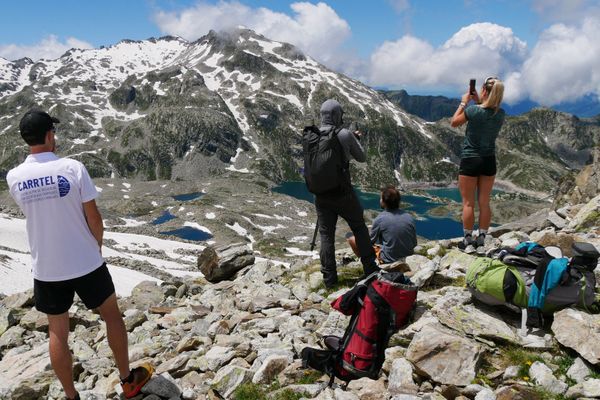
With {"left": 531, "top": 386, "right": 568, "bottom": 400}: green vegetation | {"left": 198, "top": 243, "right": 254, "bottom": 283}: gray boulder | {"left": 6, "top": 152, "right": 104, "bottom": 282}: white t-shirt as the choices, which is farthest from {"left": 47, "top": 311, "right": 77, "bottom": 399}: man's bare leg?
{"left": 198, "top": 243, "right": 254, "bottom": 283}: gray boulder

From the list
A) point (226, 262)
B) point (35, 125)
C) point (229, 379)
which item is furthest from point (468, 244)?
point (35, 125)

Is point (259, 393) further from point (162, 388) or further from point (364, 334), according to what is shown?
point (364, 334)

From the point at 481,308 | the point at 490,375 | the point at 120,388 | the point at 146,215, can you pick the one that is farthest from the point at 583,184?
the point at 146,215

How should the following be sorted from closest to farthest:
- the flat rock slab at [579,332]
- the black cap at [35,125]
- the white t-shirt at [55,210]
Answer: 1. the white t-shirt at [55,210]
2. the black cap at [35,125]
3. the flat rock slab at [579,332]

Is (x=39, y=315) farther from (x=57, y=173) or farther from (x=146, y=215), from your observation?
(x=146, y=215)

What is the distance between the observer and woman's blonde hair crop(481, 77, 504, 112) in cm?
1070

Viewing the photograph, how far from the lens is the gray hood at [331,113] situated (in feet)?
34.3

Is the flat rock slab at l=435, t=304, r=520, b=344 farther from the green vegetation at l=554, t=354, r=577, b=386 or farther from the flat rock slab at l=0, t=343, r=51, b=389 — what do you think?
the flat rock slab at l=0, t=343, r=51, b=389

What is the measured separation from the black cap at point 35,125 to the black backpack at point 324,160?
18.6 ft

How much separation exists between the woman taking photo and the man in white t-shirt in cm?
858

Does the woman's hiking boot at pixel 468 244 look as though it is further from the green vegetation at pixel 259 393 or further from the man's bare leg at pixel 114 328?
the man's bare leg at pixel 114 328

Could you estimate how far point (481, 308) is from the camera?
8805 millimetres

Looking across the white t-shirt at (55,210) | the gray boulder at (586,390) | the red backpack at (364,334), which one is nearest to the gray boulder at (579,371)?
the gray boulder at (586,390)

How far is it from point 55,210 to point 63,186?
1.23 feet
